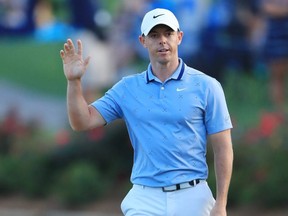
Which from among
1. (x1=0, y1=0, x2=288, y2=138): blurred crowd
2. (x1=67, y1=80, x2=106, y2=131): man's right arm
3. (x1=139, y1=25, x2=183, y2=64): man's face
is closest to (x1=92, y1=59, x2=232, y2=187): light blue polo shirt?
(x1=139, y1=25, x2=183, y2=64): man's face

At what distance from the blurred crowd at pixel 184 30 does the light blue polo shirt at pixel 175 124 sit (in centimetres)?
713

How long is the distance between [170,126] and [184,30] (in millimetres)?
8067

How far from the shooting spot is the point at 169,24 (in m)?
6.45

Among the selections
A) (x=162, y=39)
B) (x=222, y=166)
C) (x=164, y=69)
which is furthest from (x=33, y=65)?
(x=222, y=166)

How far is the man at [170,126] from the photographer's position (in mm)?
6445

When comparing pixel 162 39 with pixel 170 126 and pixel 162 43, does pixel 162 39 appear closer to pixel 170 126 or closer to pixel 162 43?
pixel 162 43

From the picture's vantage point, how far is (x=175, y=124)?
6438mm

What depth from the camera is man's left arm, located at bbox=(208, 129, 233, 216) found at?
638cm

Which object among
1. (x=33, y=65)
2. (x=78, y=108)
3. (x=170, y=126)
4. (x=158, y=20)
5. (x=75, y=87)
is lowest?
(x=170, y=126)

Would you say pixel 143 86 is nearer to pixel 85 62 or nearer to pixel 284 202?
pixel 85 62

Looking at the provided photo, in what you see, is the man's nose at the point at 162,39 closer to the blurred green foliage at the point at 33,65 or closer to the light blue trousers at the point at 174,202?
the light blue trousers at the point at 174,202

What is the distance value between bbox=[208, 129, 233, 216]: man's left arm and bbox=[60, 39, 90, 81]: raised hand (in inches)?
37.9

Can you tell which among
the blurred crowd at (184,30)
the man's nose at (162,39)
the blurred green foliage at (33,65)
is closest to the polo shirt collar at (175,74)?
the man's nose at (162,39)

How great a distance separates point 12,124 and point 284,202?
499 centimetres
